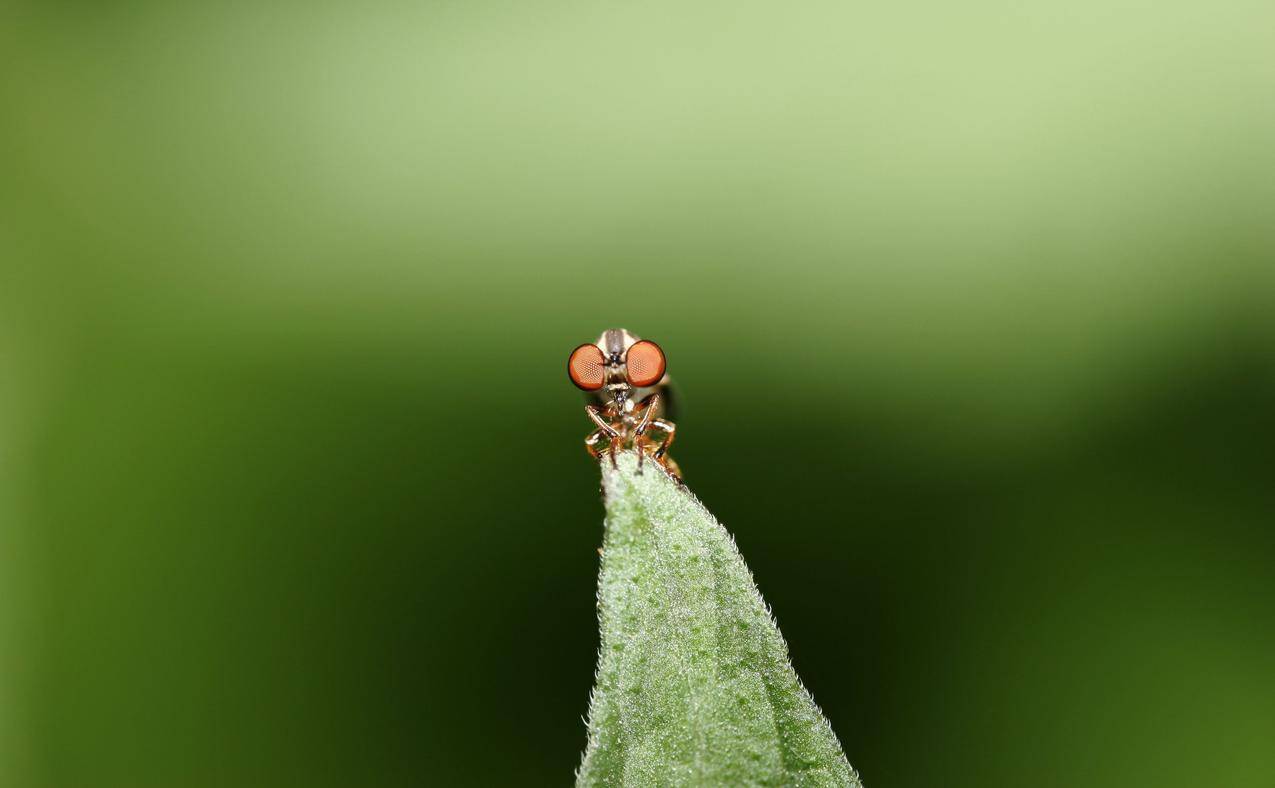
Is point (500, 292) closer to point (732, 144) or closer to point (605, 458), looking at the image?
point (732, 144)

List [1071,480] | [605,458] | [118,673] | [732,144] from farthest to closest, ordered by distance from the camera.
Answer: [732,144] → [1071,480] → [118,673] → [605,458]

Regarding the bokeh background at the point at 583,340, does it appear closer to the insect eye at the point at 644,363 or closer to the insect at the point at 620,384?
the insect at the point at 620,384

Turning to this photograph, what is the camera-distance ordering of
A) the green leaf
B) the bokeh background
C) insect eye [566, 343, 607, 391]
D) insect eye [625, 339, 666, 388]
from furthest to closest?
the bokeh background → insect eye [566, 343, 607, 391] → insect eye [625, 339, 666, 388] → the green leaf

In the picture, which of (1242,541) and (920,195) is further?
(920,195)

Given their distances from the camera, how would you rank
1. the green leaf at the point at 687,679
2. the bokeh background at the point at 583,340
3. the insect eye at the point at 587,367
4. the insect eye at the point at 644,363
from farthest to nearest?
the bokeh background at the point at 583,340 → the insect eye at the point at 587,367 → the insect eye at the point at 644,363 → the green leaf at the point at 687,679

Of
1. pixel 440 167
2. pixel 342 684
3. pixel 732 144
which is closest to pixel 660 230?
pixel 732 144

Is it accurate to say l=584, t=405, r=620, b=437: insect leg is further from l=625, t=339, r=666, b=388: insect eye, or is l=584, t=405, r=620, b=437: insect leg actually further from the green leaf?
the green leaf

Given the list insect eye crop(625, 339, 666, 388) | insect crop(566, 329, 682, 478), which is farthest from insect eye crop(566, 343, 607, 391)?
insect eye crop(625, 339, 666, 388)

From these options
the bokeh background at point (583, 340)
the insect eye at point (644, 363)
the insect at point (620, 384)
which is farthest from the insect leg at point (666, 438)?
the bokeh background at point (583, 340)
